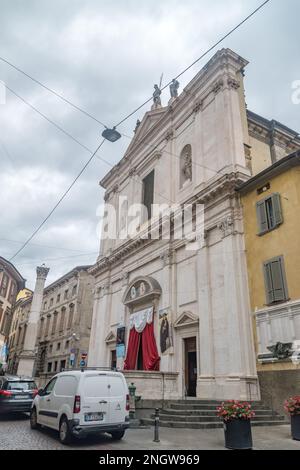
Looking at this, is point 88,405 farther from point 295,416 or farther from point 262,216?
point 262,216

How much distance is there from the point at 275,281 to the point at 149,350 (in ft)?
29.6

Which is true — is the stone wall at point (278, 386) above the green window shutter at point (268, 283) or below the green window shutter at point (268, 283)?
below

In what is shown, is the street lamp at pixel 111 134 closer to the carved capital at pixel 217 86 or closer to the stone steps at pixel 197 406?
the stone steps at pixel 197 406

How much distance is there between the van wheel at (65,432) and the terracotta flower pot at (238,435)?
3569 mm

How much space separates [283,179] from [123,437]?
11117mm

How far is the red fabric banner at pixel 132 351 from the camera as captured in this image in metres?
20.6

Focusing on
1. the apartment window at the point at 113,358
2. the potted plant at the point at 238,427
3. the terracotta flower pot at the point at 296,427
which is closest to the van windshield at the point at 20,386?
the potted plant at the point at 238,427

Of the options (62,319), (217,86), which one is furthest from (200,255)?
(62,319)

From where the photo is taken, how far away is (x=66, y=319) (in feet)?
128

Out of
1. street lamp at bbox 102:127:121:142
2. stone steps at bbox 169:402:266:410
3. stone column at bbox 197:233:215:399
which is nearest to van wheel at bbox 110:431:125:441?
stone steps at bbox 169:402:266:410

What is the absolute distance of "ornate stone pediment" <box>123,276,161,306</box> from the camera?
2011 centimetres

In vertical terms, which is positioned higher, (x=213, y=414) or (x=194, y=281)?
(x=194, y=281)
